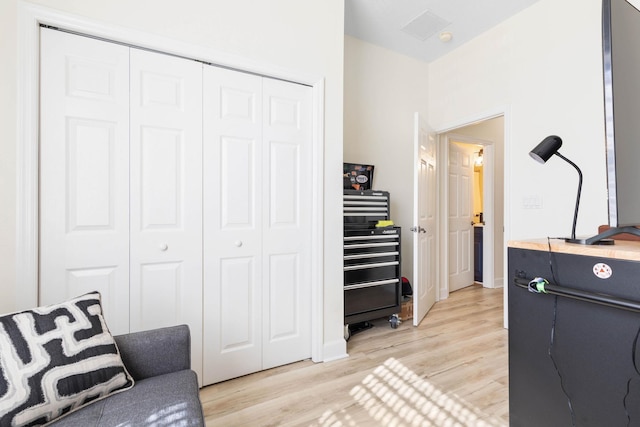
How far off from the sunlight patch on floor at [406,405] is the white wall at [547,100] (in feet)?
5.58

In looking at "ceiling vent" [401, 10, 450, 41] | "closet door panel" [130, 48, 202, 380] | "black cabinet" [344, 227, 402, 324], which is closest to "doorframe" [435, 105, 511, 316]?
"ceiling vent" [401, 10, 450, 41]

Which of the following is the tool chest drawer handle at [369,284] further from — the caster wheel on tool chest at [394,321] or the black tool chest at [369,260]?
the caster wheel on tool chest at [394,321]

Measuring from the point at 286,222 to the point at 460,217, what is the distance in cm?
309

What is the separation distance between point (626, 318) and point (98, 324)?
1.83 meters

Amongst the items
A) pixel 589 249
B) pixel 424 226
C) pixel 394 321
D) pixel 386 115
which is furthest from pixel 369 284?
pixel 386 115

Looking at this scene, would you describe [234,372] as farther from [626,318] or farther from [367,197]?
[626,318]

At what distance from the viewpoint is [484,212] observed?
432 centimetres

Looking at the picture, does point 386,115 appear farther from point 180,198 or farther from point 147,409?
point 147,409

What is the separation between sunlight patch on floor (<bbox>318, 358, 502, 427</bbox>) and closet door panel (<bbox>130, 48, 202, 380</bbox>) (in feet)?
3.37

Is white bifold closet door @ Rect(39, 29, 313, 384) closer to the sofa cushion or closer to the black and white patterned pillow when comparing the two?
the black and white patterned pillow

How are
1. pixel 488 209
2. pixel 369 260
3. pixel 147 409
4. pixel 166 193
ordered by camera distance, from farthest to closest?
pixel 488 209, pixel 369 260, pixel 166 193, pixel 147 409

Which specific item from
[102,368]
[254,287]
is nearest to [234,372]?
[254,287]

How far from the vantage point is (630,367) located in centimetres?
92

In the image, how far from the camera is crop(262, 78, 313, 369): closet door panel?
2121 mm
